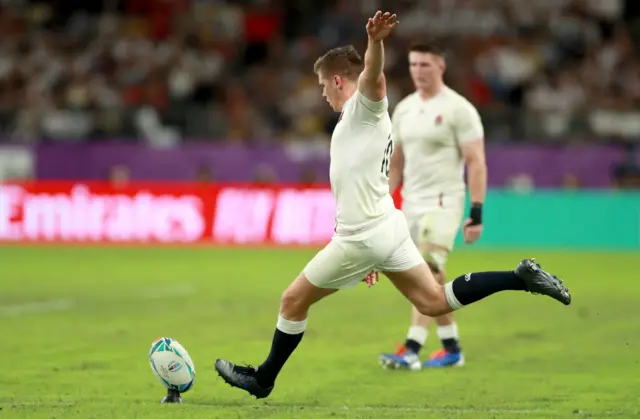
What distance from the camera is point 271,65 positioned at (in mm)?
27859

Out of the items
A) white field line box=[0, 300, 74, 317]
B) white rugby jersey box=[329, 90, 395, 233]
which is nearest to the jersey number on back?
white rugby jersey box=[329, 90, 395, 233]

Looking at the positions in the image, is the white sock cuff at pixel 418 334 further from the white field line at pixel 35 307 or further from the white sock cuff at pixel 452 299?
the white field line at pixel 35 307

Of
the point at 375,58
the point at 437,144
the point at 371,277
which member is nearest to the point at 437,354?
the point at 437,144


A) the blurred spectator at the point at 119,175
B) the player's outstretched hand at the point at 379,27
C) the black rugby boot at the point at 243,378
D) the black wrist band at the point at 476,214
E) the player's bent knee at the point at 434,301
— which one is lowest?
the blurred spectator at the point at 119,175

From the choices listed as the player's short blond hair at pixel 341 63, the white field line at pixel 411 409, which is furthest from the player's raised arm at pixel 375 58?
the white field line at pixel 411 409

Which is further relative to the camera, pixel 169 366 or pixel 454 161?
pixel 454 161

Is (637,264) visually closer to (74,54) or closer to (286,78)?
(286,78)

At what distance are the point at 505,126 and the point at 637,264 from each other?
5857 mm

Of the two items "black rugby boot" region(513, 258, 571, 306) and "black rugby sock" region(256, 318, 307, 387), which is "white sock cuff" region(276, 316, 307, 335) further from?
"black rugby boot" region(513, 258, 571, 306)

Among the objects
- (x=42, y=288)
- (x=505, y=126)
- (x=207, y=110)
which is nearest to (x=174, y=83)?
(x=207, y=110)

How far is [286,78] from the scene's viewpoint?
27.1 meters

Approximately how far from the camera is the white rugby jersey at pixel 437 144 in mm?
9570

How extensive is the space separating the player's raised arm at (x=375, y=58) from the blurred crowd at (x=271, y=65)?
58.2 ft

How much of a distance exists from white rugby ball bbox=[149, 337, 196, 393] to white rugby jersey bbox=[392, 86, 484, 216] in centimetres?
287
